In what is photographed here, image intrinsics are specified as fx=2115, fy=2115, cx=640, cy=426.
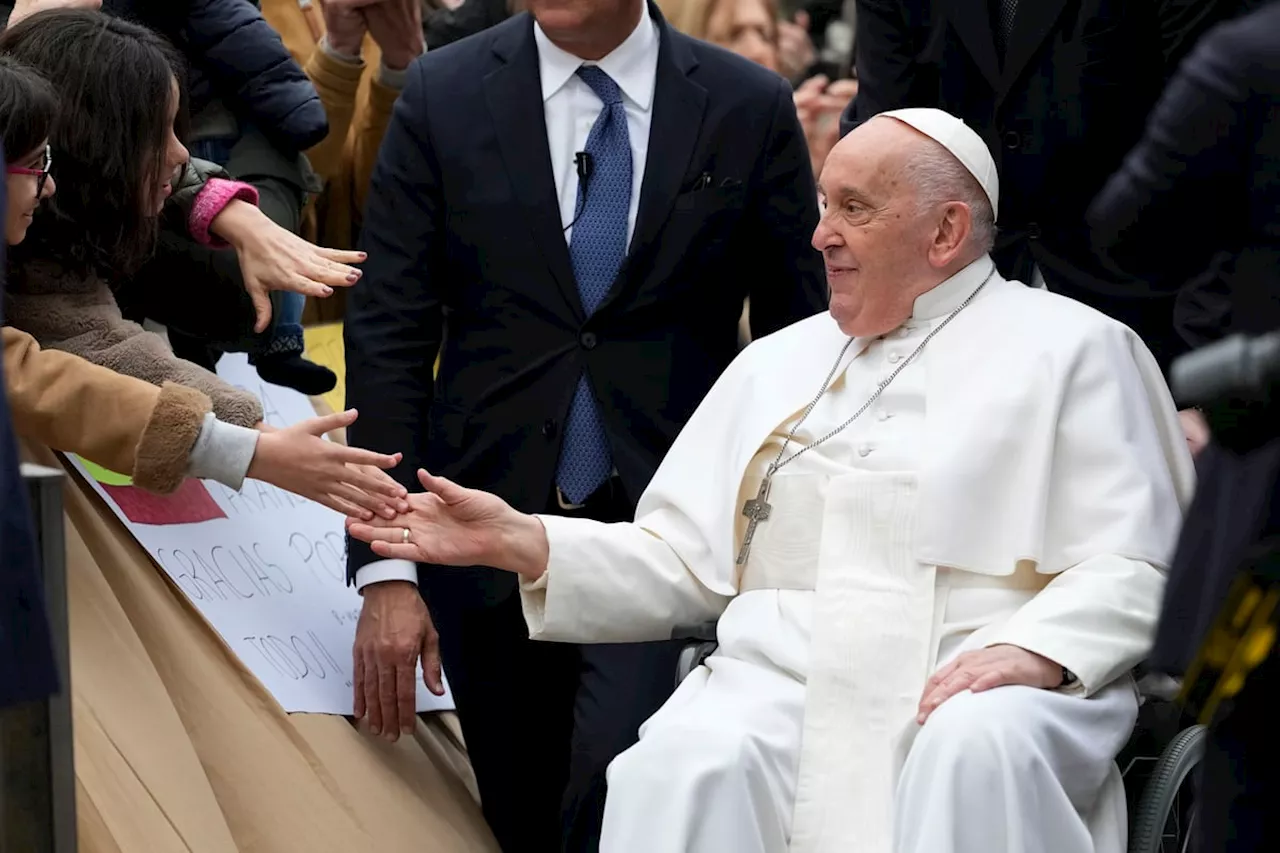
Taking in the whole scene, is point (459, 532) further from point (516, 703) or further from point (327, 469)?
point (516, 703)

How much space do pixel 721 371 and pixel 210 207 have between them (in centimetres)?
118

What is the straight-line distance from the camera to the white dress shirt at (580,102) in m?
4.64

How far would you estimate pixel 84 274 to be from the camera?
4074 millimetres

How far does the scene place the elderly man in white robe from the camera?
353 cm

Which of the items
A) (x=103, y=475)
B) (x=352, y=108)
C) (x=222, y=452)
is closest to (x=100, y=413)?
(x=222, y=452)

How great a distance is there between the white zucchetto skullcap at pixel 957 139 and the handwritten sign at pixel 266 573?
1678 millimetres

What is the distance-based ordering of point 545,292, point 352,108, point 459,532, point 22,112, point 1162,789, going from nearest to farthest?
1. point 1162,789
2. point 22,112
3. point 459,532
4. point 545,292
5. point 352,108

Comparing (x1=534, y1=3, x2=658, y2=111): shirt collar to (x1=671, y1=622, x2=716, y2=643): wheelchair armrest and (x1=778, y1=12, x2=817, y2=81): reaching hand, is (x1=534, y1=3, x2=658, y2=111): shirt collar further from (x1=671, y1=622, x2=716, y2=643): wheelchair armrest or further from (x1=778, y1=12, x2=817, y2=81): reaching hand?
(x1=778, y1=12, x2=817, y2=81): reaching hand

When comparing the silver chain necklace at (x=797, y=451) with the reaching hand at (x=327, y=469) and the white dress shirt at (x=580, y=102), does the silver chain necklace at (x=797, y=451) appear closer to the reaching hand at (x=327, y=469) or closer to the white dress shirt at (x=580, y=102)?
the reaching hand at (x=327, y=469)

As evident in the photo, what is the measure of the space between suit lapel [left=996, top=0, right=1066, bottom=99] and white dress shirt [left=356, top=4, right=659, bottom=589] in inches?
30.9

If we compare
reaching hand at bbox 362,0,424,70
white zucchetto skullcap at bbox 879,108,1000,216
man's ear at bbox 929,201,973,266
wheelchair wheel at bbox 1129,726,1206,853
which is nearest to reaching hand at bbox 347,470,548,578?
man's ear at bbox 929,201,973,266

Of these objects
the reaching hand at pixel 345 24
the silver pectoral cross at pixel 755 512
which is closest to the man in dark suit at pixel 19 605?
the silver pectoral cross at pixel 755 512

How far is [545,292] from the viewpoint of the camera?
4562 mm

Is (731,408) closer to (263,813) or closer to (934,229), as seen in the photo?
(934,229)
